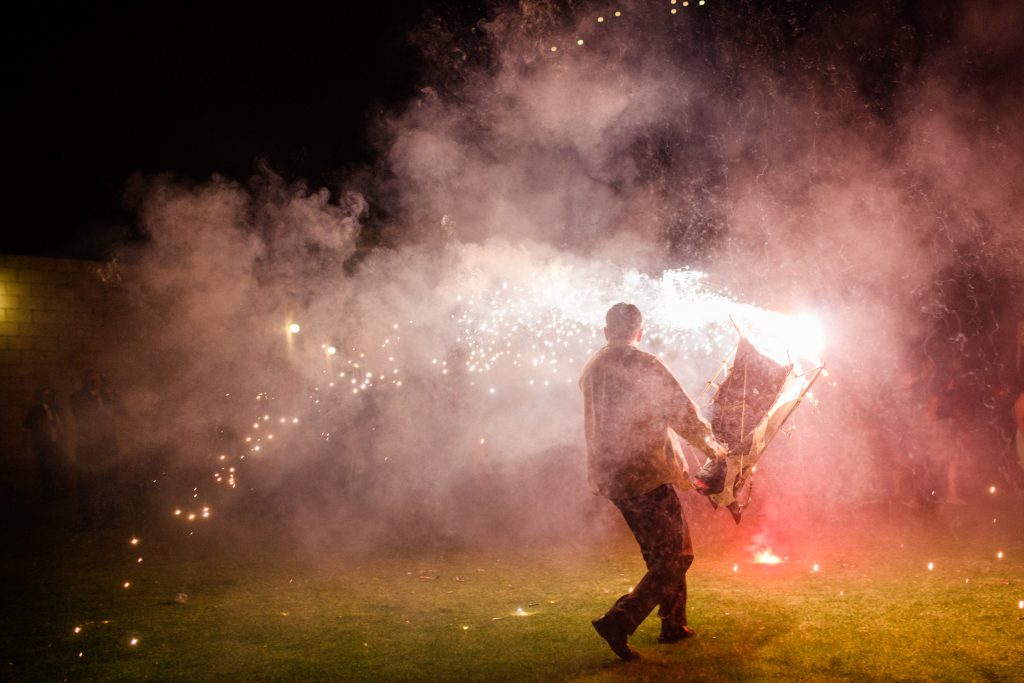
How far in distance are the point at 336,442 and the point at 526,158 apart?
4517 mm

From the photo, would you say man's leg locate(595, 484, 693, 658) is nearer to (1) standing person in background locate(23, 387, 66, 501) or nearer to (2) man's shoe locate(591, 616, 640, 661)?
(2) man's shoe locate(591, 616, 640, 661)

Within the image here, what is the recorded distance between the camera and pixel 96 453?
8734 mm

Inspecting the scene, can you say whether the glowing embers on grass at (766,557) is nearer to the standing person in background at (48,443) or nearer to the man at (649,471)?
the man at (649,471)

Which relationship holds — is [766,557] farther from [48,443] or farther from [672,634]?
[48,443]

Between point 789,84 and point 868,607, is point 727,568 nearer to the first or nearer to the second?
point 868,607

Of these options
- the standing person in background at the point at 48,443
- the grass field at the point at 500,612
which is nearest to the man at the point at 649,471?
the grass field at the point at 500,612

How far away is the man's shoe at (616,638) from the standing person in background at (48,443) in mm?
8035

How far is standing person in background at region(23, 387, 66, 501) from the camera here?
9336 millimetres

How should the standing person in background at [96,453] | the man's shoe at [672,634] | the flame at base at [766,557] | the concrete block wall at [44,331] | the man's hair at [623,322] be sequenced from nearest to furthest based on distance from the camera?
the man's shoe at [672,634] < the man's hair at [623,322] < the flame at base at [766,557] < the standing person in background at [96,453] < the concrete block wall at [44,331]

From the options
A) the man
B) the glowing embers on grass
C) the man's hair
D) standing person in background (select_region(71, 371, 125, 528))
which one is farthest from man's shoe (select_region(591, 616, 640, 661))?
standing person in background (select_region(71, 371, 125, 528))

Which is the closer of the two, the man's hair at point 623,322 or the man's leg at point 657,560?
the man's leg at point 657,560

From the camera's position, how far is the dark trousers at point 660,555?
13.1 ft

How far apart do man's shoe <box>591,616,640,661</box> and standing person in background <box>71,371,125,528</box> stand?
22.3 ft

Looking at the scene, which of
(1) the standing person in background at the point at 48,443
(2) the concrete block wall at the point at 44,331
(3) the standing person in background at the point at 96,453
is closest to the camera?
(3) the standing person in background at the point at 96,453
